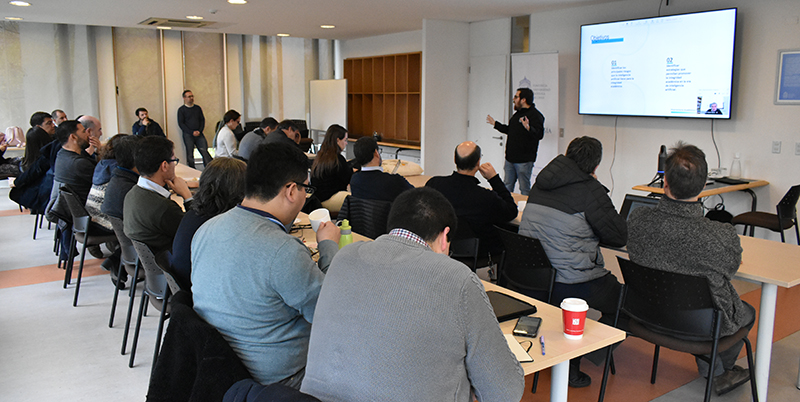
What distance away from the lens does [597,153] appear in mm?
3062

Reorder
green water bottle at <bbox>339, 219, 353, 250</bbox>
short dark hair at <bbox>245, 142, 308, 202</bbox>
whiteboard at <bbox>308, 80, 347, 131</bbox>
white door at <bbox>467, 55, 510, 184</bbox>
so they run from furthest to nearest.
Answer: whiteboard at <bbox>308, 80, 347, 131</bbox>, white door at <bbox>467, 55, 510, 184</bbox>, green water bottle at <bbox>339, 219, 353, 250</bbox>, short dark hair at <bbox>245, 142, 308, 202</bbox>

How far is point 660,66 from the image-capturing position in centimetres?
602

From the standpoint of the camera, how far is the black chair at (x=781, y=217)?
4.89m

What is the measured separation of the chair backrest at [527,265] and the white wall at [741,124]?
361cm

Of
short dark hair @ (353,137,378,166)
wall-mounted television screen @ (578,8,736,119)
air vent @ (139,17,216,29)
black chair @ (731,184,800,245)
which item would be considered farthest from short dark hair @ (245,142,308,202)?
air vent @ (139,17,216,29)

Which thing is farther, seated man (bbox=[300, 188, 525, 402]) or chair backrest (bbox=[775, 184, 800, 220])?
chair backrest (bbox=[775, 184, 800, 220])

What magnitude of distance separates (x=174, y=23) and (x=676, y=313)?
27.7 ft

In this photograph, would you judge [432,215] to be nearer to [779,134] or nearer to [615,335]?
[615,335]

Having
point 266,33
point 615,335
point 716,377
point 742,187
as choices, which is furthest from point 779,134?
point 266,33

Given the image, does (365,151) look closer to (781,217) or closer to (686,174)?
(686,174)

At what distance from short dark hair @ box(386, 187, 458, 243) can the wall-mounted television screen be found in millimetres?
5006

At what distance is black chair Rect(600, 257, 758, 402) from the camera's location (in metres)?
2.46

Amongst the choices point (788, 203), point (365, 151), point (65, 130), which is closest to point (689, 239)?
point (365, 151)

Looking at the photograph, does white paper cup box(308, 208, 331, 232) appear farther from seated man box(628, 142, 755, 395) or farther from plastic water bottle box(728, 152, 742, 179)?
plastic water bottle box(728, 152, 742, 179)
